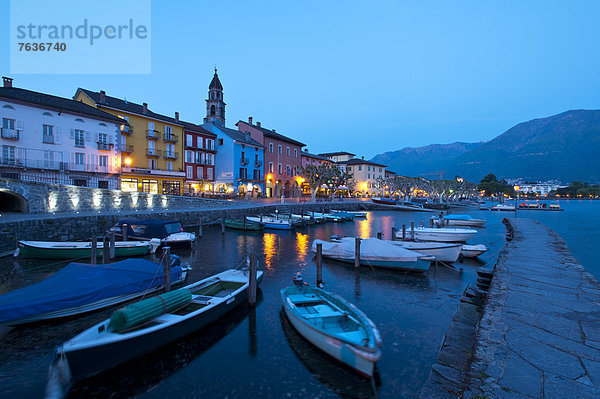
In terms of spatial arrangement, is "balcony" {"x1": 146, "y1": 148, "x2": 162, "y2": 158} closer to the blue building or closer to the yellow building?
the yellow building

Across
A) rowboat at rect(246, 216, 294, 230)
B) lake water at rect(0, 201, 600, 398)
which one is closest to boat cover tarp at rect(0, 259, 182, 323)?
lake water at rect(0, 201, 600, 398)

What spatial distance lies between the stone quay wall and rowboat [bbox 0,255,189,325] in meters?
10.7

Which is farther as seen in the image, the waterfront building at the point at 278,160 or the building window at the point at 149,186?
the waterfront building at the point at 278,160

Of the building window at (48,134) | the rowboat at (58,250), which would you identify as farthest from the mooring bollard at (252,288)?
the building window at (48,134)

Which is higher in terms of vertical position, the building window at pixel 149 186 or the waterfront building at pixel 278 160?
the waterfront building at pixel 278 160

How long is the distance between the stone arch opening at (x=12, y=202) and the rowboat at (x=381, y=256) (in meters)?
27.1

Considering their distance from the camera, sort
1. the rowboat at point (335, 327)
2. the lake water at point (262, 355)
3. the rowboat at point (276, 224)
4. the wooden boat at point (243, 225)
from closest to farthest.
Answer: the rowboat at point (335, 327), the lake water at point (262, 355), the wooden boat at point (243, 225), the rowboat at point (276, 224)

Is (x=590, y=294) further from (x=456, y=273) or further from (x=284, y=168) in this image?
(x=284, y=168)

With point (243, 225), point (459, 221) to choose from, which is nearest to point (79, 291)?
point (243, 225)

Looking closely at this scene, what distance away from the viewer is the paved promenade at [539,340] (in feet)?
16.4

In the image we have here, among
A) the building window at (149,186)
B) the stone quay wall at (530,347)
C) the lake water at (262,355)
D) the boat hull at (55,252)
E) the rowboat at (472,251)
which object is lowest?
the lake water at (262,355)

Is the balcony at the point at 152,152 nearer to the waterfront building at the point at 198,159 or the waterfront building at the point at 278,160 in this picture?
the waterfront building at the point at 198,159

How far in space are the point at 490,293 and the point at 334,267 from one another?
32.9 ft

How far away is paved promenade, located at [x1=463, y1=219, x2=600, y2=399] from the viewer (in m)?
5.00
